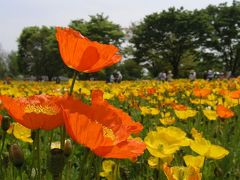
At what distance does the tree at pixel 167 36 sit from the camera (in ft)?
113

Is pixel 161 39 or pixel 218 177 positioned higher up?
pixel 161 39

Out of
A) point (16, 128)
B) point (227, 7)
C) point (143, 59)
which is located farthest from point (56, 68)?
point (16, 128)

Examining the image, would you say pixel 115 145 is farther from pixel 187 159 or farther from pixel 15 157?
pixel 187 159

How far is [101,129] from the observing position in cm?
67

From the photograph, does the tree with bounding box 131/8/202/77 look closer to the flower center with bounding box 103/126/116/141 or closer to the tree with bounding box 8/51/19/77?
the tree with bounding box 8/51/19/77

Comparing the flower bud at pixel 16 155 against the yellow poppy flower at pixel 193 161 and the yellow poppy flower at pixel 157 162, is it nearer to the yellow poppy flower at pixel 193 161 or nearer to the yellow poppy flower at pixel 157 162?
the yellow poppy flower at pixel 157 162

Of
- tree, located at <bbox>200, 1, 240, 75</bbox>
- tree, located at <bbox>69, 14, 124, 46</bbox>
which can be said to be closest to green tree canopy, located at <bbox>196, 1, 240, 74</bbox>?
tree, located at <bbox>200, 1, 240, 75</bbox>

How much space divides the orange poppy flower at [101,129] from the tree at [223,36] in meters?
34.2

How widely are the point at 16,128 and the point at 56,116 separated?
106cm

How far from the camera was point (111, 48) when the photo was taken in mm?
839

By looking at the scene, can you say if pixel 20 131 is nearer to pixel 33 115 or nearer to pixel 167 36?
pixel 33 115

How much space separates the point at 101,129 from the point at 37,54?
46.9 meters

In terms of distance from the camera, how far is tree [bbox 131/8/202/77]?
113 ft

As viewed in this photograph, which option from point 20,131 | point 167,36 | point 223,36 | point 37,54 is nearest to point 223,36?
point 223,36
